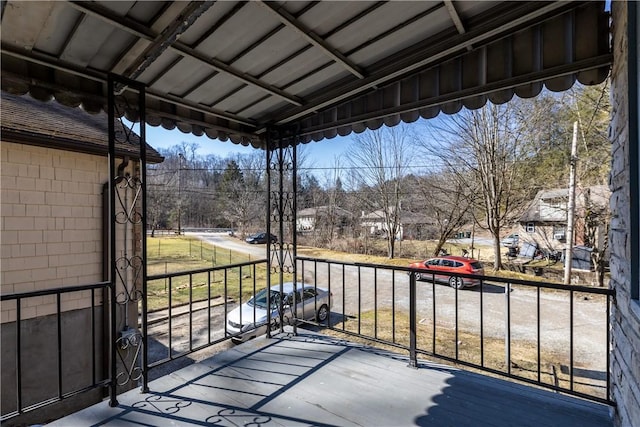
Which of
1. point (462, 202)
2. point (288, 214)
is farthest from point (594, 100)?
point (288, 214)

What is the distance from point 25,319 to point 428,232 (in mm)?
15814

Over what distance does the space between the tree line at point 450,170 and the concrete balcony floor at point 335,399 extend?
7.82 m

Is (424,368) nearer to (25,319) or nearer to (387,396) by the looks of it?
(387,396)

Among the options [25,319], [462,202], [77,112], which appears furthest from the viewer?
[462,202]

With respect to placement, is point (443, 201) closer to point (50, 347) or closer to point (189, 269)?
point (189, 269)

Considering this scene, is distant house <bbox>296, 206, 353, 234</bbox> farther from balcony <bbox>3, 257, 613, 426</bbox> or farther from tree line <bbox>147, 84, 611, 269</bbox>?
balcony <bbox>3, 257, 613, 426</bbox>

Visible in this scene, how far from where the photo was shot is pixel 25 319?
13.5ft

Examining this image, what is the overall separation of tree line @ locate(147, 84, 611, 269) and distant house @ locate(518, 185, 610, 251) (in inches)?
7.7

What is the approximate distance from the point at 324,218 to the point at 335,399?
62.3ft

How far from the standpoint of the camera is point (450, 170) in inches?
546

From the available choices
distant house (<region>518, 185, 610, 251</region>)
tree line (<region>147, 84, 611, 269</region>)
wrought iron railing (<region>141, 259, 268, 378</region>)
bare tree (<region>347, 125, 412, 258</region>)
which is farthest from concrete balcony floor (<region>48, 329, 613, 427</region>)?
bare tree (<region>347, 125, 412, 258</region>)

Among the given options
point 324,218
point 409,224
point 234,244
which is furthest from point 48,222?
point 234,244

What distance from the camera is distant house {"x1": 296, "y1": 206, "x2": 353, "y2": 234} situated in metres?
20.4

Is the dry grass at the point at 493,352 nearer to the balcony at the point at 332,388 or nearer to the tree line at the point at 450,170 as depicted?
the balcony at the point at 332,388
